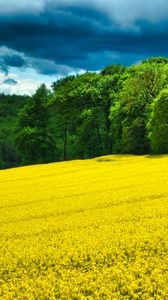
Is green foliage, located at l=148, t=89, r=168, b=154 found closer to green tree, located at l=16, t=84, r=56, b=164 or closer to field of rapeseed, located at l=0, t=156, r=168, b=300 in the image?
field of rapeseed, located at l=0, t=156, r=168, b=300

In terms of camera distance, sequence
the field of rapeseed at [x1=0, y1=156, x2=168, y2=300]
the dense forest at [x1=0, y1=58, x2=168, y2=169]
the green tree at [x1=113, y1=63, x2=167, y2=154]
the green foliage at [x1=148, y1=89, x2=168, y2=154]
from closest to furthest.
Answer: the field of rapeseed at [x1=0, y1=156, x2=168, y2=300], the green foliage at [x1=148, y1=89, x2=168, y2=154], the green tree at [x1=113, y1=63, x2=167, y2=154], the dense forest at [x1=0, y1=58, x2=168, y2=169]

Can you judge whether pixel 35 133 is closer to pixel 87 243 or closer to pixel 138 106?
pixel 138 106

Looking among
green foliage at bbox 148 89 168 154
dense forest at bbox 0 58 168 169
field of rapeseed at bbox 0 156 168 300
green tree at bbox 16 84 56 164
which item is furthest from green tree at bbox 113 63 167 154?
field of rapeseed at bbox 0 156 168 300

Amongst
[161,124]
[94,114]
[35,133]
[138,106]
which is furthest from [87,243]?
[35,133]

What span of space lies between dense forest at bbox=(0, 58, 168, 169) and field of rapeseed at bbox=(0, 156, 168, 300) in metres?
31.6

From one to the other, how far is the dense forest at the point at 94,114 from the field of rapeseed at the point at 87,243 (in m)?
31.6

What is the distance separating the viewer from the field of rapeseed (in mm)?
11320

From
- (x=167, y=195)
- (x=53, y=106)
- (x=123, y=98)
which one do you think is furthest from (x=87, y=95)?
(x=167, y=195)

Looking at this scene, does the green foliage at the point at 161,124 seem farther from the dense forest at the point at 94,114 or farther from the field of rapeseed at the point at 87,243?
the field of rapeseed at the point at 87,243

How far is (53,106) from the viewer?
245ft

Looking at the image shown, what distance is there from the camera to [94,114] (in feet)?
229

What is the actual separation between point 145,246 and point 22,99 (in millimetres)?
140149

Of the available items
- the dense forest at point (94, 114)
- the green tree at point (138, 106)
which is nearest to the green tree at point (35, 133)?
the dense forest at point (94, 114)

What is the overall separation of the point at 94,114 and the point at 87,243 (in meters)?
56.0
